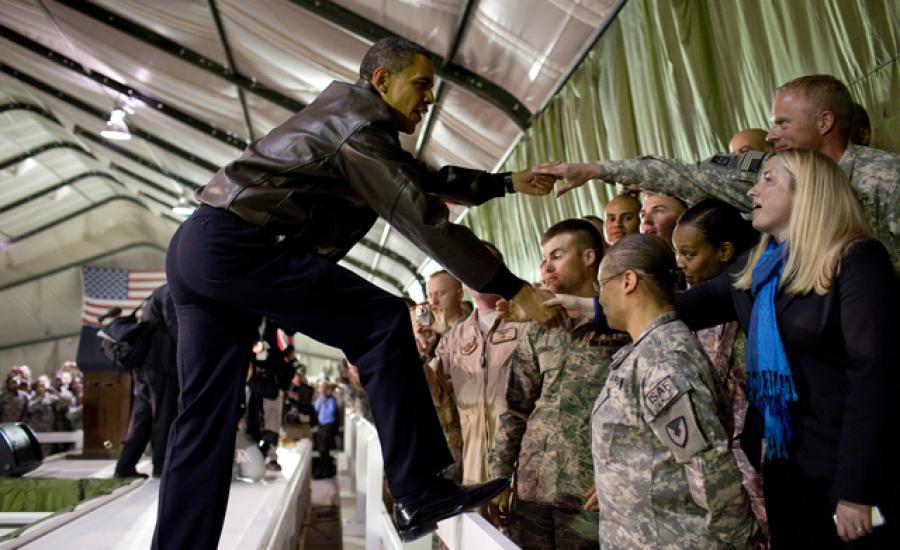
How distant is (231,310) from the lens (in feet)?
6.95

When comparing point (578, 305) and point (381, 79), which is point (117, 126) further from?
point (578, 305)

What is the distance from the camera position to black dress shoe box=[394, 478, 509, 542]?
1903 millimetres

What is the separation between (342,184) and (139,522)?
7.47 ft

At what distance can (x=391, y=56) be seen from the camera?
7.02 ft

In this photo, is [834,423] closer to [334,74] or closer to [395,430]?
[395,430]

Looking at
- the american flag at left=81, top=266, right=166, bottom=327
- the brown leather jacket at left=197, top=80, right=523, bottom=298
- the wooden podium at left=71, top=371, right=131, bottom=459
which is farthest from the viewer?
the american flag at left=81, top=266, right=166, bottom=327

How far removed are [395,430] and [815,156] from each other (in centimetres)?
119

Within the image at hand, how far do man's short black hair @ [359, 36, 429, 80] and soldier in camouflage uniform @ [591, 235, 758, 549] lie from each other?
0.79 meters

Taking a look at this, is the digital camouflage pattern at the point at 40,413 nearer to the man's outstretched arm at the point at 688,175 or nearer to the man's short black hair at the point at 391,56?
the man's short black hair at the point at 391,56

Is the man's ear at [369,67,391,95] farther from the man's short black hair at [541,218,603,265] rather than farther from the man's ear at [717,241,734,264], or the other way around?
the man's ear at [717,241,734,264]

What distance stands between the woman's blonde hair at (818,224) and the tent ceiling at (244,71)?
2638mm

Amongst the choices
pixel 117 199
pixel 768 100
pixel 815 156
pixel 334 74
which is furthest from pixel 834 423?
pixel 117 199

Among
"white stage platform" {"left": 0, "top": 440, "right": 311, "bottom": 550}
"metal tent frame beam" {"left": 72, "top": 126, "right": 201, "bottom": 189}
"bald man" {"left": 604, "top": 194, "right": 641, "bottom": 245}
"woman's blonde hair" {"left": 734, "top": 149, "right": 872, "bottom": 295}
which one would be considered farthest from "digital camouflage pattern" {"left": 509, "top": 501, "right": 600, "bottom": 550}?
"metal tent frame beam" {"left": 72, "top": 126, "right": 201, "bottom": 189}

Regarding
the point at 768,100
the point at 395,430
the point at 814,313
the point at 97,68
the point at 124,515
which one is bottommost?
the point at 124,515
